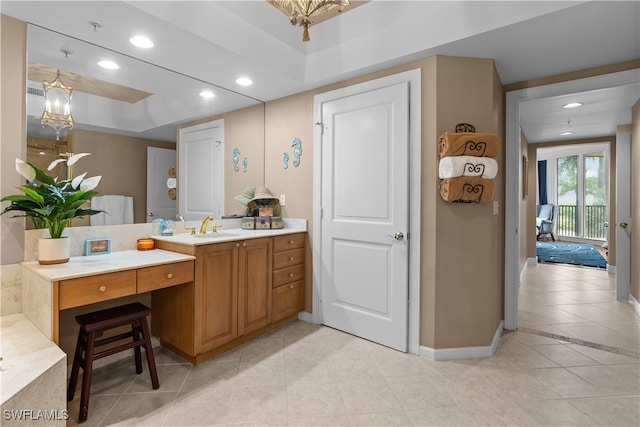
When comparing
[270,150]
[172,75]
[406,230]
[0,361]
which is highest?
[172,75]

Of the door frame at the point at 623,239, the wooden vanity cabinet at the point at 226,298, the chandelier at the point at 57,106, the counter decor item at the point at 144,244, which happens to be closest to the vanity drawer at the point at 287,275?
the wooden vanity cabinet at the point at 226,298

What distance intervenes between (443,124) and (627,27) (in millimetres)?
1195

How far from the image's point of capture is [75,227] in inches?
87.3

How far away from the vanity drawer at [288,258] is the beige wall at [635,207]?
12.1ft

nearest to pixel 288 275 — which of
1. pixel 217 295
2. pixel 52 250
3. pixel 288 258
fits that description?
pixel 288 258

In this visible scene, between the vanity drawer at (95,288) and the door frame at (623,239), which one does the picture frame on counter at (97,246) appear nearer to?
the vanity drawer at (95,288)

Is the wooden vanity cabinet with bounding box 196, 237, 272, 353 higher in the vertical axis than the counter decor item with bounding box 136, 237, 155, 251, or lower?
lower

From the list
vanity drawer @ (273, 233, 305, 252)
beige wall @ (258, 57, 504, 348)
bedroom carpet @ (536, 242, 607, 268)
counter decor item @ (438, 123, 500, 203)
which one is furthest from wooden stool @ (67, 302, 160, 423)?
bedroom carpet @ (536, 242, 607, 268)

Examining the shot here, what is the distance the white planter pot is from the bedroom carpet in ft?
24.5

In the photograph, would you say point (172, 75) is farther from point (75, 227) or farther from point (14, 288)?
point (14, 288)

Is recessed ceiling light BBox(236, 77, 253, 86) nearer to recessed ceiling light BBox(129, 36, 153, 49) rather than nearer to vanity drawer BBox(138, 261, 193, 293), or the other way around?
recessed ceiling light BBox(129, 36, 153, 49)

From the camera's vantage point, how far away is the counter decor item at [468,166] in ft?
7.64

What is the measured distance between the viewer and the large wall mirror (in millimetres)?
2027

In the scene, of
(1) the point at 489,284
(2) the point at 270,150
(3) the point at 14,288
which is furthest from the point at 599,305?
(3) the point at 14,288
